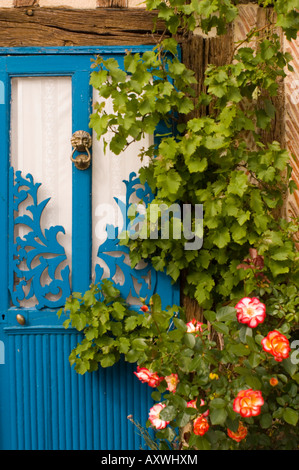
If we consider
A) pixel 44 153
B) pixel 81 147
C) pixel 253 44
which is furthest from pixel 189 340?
pixel 253 44

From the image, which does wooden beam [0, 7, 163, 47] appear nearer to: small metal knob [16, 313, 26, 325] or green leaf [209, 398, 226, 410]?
small metal knob [16, 313, 26, 325]

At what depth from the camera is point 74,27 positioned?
2414 mm

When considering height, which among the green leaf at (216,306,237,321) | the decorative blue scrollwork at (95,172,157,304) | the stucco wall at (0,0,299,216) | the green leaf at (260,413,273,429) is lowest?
the green leaf at (260,413,273,429)

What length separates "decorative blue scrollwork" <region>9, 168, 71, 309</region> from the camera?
7.97ft

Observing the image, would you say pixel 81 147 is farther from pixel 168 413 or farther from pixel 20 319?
pixel 168 413

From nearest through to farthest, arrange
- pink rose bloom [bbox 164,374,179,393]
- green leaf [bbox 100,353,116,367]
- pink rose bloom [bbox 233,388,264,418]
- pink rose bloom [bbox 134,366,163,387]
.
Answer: pink rose bloom [bbox 233,388,264,418] → pink rose bloom [bbox 164,374,179,393] → pink rose bloom [bbox 134,366,163,387] → green leaf [bbox 100,353,116,367]

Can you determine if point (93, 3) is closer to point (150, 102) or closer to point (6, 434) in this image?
point (150, 102)

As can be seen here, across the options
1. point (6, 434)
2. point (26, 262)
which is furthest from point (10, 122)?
point (6, 434)

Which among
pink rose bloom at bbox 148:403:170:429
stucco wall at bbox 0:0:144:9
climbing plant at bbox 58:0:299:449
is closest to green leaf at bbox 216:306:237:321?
climbing plant at bbox 58:0:299:449

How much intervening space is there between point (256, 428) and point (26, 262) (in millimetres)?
1468

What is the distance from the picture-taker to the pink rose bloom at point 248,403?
1607mm

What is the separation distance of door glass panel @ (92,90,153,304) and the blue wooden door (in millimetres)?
11

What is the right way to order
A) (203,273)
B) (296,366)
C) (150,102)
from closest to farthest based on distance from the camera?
(296,366), (150,102), (203,273)

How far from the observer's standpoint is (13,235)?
245cm
